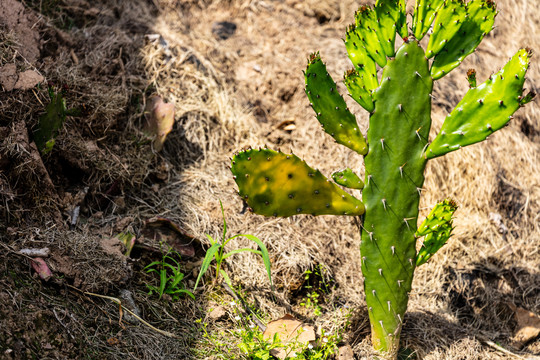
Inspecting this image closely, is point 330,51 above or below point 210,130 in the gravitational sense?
above

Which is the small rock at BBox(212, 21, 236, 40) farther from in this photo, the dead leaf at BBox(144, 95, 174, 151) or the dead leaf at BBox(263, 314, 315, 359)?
the dead leaf at BBox(263, 314, 315, 359)

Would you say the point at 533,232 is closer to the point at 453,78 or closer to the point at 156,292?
the point at 453,78

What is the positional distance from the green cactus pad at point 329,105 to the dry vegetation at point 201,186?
0.80m

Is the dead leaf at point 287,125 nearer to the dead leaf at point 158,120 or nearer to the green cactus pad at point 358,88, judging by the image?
the dead leaf at point 158,120

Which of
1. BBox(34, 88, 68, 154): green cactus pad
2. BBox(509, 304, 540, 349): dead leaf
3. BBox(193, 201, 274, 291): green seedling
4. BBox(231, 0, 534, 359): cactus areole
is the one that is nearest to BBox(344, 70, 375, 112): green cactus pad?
BBox(231, 0, 534, 359): cactus areole

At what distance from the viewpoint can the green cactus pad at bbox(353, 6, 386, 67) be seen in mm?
2105

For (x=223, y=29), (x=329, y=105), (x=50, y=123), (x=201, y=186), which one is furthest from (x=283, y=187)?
(x=223, y=29)

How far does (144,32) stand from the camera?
3.57m

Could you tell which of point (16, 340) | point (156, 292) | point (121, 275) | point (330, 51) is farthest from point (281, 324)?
point (330, 51)

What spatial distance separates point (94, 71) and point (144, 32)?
0.75 m

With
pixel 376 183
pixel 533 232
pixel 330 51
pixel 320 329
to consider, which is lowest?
pixel 320 329

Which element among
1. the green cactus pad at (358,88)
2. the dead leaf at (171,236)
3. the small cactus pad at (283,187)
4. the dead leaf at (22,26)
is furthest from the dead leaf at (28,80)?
the green cactus pad at (358,88)

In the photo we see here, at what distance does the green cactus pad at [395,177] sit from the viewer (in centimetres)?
211

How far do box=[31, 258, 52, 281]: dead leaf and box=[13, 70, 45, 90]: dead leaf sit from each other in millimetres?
877
